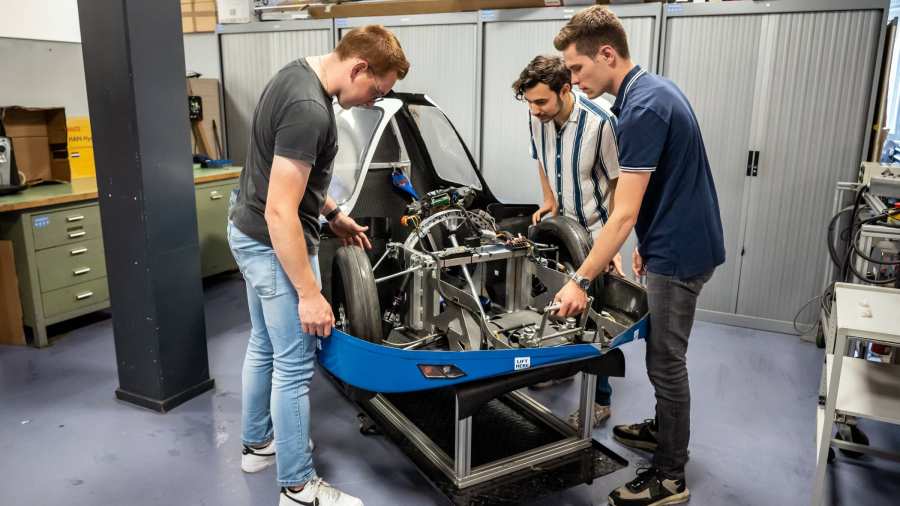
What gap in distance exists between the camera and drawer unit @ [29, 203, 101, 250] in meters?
3.51

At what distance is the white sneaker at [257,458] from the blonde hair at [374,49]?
1.49m

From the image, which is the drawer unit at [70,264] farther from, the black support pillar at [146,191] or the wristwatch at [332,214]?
the wristwatch at [332,214]

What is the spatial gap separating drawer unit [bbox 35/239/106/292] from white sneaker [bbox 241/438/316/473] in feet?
6.24

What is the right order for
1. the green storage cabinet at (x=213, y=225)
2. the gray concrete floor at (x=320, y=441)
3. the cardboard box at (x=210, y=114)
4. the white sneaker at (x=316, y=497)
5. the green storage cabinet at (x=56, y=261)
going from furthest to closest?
the cardboard box at (x=210, y=114) < the green storage cabinet at (x=213, y=225) < the green storage cabinet at (x=56, y=261) < the gray concrete floor at (x=320, y=441) < the white sneaker at (x=316, y=497)

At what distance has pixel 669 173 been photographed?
6.63ft

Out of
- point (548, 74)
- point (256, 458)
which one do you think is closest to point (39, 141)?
point (256, 458)

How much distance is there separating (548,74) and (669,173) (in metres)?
0.74

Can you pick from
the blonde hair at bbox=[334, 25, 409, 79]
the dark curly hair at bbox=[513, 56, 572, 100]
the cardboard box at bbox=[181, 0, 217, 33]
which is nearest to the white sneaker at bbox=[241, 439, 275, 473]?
the blonde hair at bbox=[334, 25, 409, 79]

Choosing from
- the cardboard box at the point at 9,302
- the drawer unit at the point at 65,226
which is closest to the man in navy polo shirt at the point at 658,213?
the drawer unit at the point at 65,226

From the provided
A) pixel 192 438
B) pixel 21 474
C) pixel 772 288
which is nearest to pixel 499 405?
pixel 192 438

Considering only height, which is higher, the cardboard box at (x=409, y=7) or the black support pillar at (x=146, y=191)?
the cardboard box at (x=409, y=7)

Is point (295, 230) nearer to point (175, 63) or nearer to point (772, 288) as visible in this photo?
point (175, 63)

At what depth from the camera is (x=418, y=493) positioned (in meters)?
2.32

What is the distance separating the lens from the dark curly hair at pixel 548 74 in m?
2.53
